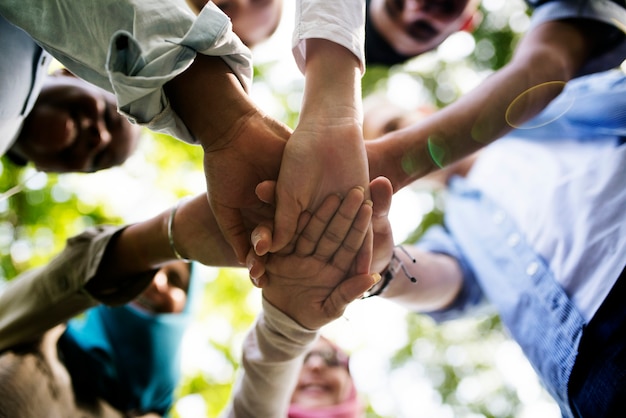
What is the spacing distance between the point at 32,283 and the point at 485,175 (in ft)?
7.71

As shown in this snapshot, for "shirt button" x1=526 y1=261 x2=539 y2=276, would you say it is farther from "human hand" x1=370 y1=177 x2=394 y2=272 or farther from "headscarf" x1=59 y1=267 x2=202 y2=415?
"headscarf" x1=59 y1=267 x2=202 y2=415

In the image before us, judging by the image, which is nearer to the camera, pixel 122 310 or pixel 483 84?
pixel 483 84

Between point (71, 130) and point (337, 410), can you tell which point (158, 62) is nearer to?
point (71, 130)

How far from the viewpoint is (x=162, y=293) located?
102 inches

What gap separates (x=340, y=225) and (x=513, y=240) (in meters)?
1.12

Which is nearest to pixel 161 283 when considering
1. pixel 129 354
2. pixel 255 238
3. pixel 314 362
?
pixel 129 354

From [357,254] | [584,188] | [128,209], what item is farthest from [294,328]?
[128,209]

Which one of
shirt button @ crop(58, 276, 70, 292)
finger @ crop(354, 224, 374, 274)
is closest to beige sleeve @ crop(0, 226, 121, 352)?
shirt button @ crop(58, 276, 70, 292)

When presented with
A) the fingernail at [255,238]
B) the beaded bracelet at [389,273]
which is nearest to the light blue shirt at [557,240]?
the beaded bracelet at [389,273]

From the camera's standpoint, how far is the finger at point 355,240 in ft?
4.76

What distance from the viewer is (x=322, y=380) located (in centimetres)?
301

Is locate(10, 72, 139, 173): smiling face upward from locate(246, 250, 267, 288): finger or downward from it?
downward

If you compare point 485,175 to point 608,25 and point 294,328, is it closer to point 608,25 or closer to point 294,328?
point 608,25

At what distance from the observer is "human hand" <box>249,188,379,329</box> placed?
4.82 ft
